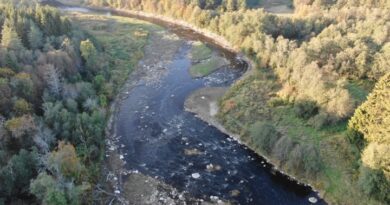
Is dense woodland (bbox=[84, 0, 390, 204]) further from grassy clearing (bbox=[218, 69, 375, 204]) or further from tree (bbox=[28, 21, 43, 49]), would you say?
tree (bbox=[28, 21, 43, 49])

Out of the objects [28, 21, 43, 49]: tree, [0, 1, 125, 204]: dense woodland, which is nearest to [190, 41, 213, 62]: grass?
[0, 1, 125, 204]: dense woodland

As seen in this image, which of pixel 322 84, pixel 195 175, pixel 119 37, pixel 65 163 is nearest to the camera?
pixel 65 163

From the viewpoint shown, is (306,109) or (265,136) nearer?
(265,136)

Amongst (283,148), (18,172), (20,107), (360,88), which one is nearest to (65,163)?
(18,172)

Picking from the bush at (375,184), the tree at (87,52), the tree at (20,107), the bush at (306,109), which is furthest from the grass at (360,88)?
the tree at (20,107)

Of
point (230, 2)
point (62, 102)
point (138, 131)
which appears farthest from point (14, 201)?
point (230, 2)

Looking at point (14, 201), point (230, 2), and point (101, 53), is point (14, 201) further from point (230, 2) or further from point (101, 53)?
point (230, 2)

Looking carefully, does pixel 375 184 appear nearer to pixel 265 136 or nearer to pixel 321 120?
pixel 321 120
